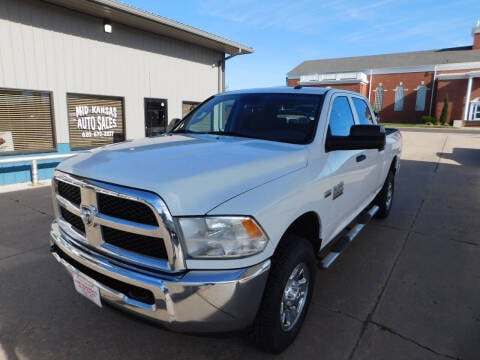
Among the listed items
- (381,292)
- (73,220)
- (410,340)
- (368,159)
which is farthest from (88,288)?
(368,159)

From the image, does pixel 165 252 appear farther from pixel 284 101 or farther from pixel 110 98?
pixel 110 98

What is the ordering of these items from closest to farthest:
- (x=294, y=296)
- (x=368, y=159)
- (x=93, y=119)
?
(x=294, y=296) → (x=368, y=159) → (x=93, y=119)

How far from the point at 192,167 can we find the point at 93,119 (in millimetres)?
7521

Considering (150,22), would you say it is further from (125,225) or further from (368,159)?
(125,225)

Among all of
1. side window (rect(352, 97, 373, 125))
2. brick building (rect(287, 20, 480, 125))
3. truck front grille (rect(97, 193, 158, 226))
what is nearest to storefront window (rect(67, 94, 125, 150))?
side window (rect(352, 97, 373, 125))

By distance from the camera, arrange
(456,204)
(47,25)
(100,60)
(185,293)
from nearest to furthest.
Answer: (185,293)
(456,204)
(47,25)
(100,60)

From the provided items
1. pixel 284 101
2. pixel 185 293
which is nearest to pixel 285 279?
pixel 185 293

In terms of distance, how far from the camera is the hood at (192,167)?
184cm

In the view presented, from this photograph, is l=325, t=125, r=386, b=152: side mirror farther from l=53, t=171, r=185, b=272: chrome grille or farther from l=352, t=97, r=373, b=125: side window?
l=53, t=171, r=185, b=272: chrome grille

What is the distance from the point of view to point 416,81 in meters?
42.9

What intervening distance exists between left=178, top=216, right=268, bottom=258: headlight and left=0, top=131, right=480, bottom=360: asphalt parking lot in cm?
51

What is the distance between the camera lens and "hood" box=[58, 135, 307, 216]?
1.84 m

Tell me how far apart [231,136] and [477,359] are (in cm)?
252

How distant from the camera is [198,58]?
36.1ft
